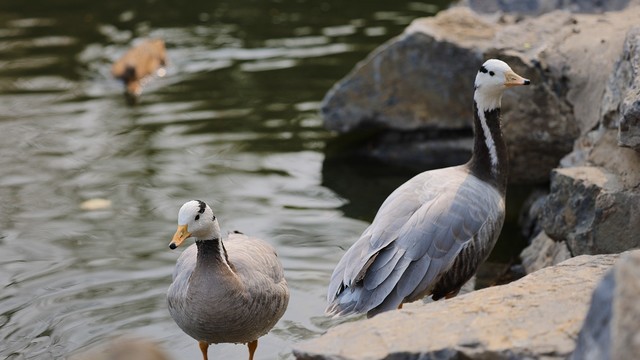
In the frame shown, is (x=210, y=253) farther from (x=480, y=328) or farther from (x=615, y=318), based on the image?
(x=615, y=318)

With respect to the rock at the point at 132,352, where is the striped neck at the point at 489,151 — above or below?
below

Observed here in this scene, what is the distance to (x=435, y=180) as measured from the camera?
6.09 metres

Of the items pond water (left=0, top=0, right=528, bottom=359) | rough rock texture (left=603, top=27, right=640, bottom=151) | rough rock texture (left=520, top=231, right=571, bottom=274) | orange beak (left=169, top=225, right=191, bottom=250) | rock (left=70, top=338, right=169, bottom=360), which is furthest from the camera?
pond water (left=0, top=0, right=528, bottom=359)

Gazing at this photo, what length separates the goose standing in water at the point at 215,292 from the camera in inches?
210

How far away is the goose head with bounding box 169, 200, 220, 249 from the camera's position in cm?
536

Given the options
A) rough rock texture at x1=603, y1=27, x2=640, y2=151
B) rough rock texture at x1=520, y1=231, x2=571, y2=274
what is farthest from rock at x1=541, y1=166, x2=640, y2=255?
rough rock texture at x1=603, y1=27, x2=640, y2=151

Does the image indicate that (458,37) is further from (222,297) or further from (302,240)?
(222,297)

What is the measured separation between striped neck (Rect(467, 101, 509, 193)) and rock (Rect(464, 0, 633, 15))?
10.2 feet

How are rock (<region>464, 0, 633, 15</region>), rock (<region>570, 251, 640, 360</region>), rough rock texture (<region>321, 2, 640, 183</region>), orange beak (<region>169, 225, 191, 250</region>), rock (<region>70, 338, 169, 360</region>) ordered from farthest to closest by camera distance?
rock (<region>464, 0, 633, 15</region>) < rough rock texture (<region>321, 2, 640, 183</region>) < orange beak (<region>169, 225, 191, 250</region>) < rock (<region>570, 251, 640, 360</region>) < rock (<region>70, 338, 169, 360</region>)

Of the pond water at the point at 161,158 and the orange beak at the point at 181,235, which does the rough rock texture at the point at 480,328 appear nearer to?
the orange beak at the point at 181,235

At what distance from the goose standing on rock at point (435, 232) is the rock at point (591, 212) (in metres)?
0.39

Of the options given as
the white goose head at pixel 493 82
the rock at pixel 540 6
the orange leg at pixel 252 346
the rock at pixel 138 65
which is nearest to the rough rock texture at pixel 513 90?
the rock at pixel 540 6

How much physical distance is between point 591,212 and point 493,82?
969 mm

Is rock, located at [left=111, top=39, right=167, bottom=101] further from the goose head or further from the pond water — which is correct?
the goose head
